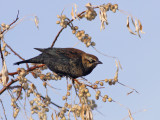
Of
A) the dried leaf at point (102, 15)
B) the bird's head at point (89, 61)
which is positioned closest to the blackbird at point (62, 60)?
the bird's head at point (89, 61)

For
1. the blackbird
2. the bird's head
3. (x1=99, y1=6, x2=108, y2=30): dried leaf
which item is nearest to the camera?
(x1=99, y1=6, x2=108, y2=30): dried leaf

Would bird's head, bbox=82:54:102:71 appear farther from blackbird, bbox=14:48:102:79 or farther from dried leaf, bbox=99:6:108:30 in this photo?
dried leaf, bbox=99:6:108:30

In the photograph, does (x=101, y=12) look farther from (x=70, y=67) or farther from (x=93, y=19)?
(x=70, y=67)

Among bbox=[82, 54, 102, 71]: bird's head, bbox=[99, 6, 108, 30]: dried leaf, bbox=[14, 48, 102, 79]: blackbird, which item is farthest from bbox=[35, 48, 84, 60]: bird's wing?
bbox=[99, 6, 108, 30]: dried leaf

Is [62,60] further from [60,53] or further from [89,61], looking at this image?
[89,61]

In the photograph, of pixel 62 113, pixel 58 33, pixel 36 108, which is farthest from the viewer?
pixel 58 33

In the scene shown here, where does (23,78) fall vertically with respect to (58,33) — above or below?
below

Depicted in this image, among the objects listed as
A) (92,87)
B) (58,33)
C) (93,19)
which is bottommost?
(92,87)

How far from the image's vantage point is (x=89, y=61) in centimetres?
709

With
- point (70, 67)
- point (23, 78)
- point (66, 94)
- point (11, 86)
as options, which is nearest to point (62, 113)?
point (66, 94)

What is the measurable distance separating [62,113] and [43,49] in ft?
8.35

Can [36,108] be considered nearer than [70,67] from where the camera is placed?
Yes

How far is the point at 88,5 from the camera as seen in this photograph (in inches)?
179

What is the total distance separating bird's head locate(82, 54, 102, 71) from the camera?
7052 mm
